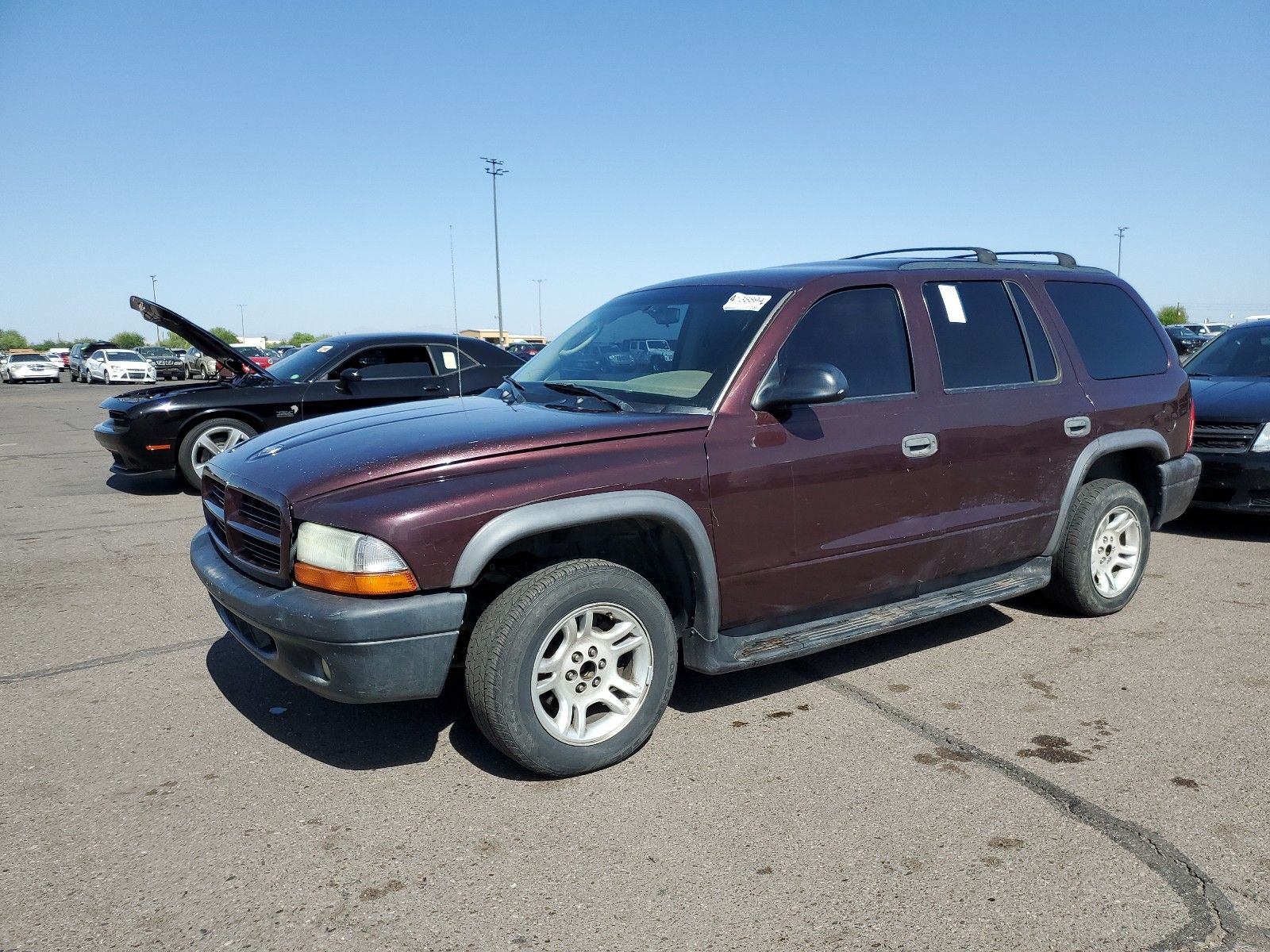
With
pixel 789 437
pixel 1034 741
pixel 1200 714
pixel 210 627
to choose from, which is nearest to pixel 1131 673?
pixel 1200 714

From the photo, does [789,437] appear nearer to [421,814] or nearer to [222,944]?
[421,814]

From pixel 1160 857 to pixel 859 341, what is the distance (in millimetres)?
2223

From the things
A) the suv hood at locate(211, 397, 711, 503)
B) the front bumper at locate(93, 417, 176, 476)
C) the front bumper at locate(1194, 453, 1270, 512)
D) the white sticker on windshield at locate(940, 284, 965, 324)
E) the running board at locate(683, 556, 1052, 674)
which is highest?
the white sticker on windshield at locate(940, 284, 965, 324)

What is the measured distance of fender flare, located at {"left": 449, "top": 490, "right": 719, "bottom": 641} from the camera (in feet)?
10.3

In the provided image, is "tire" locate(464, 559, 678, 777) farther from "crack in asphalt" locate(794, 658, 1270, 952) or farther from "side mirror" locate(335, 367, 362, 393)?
"side mirror" locate(335, 367, 362, 393)

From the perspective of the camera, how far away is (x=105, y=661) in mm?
4609

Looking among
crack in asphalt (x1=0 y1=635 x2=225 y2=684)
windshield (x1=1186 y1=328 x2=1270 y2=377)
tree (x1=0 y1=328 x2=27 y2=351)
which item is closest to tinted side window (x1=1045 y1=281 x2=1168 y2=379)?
windshield (x1=1186 y1=328 x2=1270 y2=377)

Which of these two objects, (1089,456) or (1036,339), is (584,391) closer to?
(1036,339)

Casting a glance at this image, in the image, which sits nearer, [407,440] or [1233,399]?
[407,440]

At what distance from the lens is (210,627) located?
5.09m

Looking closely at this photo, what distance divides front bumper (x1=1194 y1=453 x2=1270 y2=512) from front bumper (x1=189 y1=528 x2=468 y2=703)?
20.1ft

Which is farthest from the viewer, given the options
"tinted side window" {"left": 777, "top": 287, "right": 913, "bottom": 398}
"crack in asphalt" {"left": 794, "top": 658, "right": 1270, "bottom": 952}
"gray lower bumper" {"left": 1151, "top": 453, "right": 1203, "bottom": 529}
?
"gray lower bumper" {"left": 1151, "top": 453, "right": 1203, "bottom": 529}

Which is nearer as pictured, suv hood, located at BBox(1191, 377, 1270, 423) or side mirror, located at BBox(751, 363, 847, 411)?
side mirror, located at BBox(751, 363, 847, 411)

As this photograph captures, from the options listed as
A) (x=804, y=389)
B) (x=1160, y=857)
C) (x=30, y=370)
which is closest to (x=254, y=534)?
(x=804, y=389)
